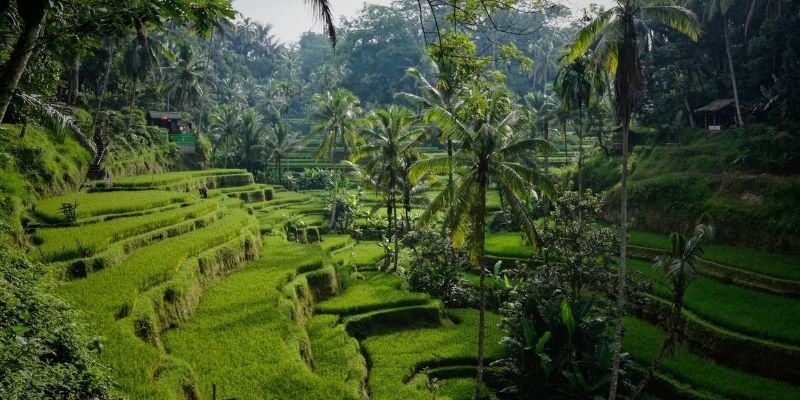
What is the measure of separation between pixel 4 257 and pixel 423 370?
36.7 feet

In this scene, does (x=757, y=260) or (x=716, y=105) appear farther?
(x=716, y=105)

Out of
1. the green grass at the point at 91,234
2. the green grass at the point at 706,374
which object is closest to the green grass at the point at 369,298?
the green grass at the point at 91,234

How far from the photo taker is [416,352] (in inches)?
667

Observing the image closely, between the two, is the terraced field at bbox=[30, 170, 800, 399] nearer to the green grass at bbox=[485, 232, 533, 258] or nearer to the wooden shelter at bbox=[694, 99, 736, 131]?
the green grass at bbox=[485, 232, 533, 258]

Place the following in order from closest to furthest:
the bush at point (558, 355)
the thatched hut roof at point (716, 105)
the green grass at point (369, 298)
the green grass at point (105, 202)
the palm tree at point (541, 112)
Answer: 1. the bush at point (558, 355)
2. the green grass at point (105, 202)
3. the green grass at point (369, 298)
4. the thatched hut roof at point (716, 105)
5. the palm tree at point (541, 112)

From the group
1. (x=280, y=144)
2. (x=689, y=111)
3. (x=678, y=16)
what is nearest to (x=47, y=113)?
(x=678, y=16)

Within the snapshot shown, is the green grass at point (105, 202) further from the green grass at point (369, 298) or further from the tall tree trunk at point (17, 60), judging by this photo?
the tall tree trunk at point (17, 60)

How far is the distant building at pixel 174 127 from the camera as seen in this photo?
38469mm

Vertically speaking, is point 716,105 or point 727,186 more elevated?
point 716,105

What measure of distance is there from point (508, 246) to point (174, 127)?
29556 mm

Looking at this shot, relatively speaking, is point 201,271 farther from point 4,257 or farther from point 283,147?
point 283,147

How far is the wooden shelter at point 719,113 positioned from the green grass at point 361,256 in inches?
903

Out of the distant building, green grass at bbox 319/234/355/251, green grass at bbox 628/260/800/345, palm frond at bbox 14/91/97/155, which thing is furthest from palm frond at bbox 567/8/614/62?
the distant building

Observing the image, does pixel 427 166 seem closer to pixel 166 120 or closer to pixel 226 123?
pixel 166 120
